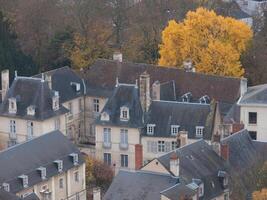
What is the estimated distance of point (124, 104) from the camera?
63.7 m

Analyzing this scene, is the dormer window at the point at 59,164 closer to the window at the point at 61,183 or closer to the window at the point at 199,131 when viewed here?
the window at the point at 61,183

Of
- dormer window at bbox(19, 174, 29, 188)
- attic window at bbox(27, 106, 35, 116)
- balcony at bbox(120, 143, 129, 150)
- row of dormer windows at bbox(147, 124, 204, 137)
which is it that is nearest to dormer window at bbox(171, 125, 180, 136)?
row of dormer windows at bbox(147, 124, 204, 137)

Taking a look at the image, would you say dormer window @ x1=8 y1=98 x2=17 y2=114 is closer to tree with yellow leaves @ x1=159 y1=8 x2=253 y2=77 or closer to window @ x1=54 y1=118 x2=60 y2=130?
window @ x1=54 y1=118 x2=60 y2=130

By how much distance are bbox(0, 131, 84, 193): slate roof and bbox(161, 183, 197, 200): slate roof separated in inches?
406

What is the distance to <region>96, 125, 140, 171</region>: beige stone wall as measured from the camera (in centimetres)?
6312

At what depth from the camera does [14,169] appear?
53.2m

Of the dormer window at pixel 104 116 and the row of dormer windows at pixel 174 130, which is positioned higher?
the dormer window at pixel 104 116

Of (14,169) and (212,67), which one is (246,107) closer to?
(212,67)

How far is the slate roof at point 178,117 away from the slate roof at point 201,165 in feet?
28.9

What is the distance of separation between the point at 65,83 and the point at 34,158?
16.1 metres

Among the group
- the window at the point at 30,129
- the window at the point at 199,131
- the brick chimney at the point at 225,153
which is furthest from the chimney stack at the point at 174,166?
the window at the point at 30,129

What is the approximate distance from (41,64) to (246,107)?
1014 inches

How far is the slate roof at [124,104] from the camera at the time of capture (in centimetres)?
6325

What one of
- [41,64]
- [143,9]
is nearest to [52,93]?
[41,64]
